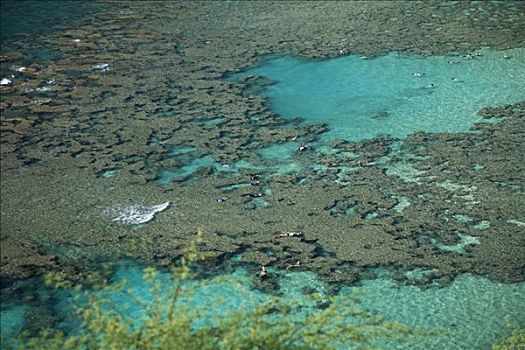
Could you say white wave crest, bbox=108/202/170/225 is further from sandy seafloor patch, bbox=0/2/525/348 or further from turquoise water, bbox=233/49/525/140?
turquoise water, bbox=233/49/525/140

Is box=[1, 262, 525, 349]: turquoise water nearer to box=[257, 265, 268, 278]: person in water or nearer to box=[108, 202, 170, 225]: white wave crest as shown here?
box=[257, 265, 268, 278]: person in water

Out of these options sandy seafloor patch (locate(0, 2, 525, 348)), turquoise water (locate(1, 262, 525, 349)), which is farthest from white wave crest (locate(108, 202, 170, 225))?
turquoise water (locate(1, 262, 525, 349))

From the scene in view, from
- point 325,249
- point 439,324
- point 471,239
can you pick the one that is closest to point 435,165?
point 471,239

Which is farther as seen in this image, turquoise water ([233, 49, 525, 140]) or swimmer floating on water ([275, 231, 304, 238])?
turquoise water ([233, 49, 525, 140])

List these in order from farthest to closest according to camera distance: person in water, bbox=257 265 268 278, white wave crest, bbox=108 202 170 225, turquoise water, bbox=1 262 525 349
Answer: white wave crest, bbox=108 202 170 225 < person in water, bbox=257 265 268 278 < turquoise water, bbox=1 262 525 349

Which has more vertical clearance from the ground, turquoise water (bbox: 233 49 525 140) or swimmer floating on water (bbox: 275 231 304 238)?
turquoise water (bbox: 233 49 525 140)

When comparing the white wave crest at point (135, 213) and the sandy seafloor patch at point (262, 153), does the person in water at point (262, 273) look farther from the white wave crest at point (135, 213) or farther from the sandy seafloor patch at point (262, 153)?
the white wave crest at point (135, 213)

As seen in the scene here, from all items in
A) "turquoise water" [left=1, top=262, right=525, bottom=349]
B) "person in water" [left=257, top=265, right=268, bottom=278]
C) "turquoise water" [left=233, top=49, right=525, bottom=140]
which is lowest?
"turquoise water" [left=1, top=262, right=525, bottom=349]

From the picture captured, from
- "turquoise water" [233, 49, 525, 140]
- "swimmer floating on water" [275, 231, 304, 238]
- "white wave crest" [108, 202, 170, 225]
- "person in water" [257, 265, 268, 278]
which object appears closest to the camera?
"person in water" [257, 265, 268, 278]
